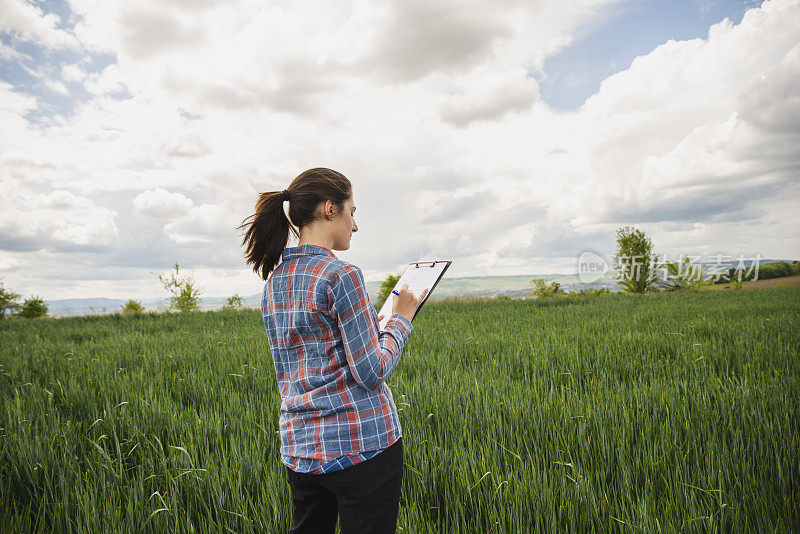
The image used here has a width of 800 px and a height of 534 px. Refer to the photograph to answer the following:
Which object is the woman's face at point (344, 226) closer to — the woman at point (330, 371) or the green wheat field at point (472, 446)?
the woman at point (330, 371)

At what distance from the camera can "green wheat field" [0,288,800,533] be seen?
2.33 meters

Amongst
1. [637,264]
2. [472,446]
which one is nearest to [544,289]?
[637,264]

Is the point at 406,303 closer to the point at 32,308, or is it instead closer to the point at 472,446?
the point at 472,446

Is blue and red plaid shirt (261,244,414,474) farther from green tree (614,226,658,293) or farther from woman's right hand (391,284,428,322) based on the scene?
green tree (614,226,658,293)

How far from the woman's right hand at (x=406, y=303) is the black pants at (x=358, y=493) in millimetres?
474

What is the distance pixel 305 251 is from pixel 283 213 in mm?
230

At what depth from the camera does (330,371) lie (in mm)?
1456

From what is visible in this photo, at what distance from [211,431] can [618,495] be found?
300 cm

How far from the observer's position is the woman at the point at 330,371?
1.41m

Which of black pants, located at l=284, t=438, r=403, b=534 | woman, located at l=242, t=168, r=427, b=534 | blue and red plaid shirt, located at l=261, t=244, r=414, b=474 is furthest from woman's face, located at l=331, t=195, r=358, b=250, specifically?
black pants, located at l=284, t=438, r=403, b=534

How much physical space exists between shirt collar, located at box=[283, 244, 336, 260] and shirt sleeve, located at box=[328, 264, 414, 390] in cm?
17

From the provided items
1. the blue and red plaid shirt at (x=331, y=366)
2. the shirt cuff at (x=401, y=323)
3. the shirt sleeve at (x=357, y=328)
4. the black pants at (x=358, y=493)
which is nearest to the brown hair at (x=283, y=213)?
the blue and red plaid shirt at (x=331, y=366)

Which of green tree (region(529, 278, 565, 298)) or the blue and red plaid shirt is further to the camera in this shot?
green tree (region(529, 278, 565, 298))

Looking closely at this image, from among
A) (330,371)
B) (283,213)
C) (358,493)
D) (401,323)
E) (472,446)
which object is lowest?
(472,446)
